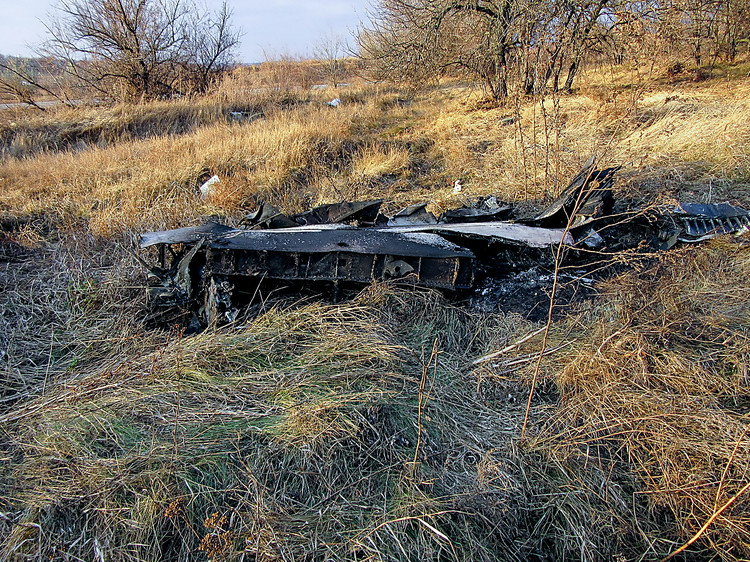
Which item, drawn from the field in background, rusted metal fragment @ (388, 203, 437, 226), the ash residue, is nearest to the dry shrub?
the field in background

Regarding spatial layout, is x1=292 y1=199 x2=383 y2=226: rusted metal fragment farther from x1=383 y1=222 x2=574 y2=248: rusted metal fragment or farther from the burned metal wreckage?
x1=383 y1=222 x2=574 y2=248: rusted metal fragment

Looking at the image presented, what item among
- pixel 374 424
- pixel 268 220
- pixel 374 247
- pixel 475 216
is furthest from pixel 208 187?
pixel 374 424

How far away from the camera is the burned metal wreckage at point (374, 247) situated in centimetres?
368

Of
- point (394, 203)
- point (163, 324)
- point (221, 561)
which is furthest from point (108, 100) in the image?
point (221, 561)

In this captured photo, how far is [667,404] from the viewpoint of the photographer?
2344 millimetres

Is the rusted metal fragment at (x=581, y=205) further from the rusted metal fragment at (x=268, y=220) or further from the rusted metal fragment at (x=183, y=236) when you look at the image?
the rusted metal fragment at (x=183, y=236)

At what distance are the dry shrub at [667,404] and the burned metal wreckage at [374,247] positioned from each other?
1.00 meters

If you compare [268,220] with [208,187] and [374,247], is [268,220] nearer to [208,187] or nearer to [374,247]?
[374,247]

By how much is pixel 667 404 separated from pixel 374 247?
2.40 m

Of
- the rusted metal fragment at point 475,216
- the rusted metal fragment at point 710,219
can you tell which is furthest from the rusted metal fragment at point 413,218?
the rusted metal fragment at point 710,219

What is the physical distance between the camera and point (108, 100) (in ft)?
44.2

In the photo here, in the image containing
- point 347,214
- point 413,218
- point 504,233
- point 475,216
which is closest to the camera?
point 504,233

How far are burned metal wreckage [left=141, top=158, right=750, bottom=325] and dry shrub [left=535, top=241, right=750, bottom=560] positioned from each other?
1.00 m

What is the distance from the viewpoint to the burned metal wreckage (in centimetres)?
368
